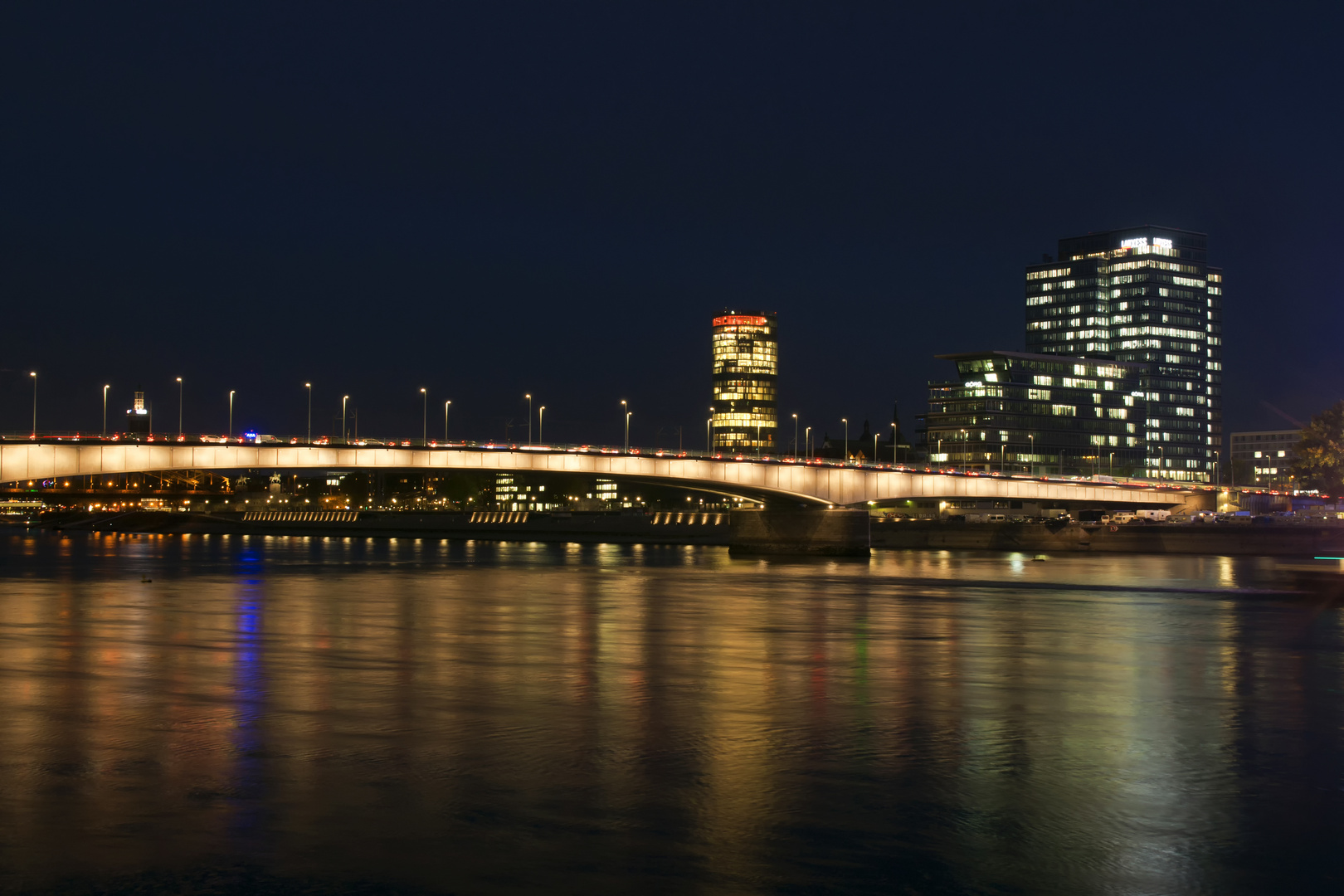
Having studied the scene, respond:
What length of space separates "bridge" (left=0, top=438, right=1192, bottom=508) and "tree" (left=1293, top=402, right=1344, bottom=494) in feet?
131

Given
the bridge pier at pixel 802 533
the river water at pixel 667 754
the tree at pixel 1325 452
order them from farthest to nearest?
the tree at pixel 1325 452
the bridge pier at pixel 802 533
the river water at pixel 667 754

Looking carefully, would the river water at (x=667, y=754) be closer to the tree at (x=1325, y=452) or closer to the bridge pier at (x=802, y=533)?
the bridge pier at (x=802, y=533)

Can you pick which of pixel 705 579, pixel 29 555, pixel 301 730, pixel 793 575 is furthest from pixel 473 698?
pixel 29 555

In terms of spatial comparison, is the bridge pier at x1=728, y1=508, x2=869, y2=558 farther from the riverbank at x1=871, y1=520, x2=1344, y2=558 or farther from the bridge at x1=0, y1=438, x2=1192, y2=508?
the riverbank at x1=871, y1=520, x2=1344, y2=558

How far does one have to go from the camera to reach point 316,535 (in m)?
178

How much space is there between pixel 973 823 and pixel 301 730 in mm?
10634

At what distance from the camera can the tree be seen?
139 m

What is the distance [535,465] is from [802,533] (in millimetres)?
24358

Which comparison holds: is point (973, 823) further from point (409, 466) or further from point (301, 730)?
point (409, 466)

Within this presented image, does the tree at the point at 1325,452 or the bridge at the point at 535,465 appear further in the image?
the tree at the point at 1325,452

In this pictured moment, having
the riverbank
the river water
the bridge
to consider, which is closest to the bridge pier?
the bridge

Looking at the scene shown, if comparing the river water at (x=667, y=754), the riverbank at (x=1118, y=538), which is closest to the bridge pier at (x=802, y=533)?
the riverbank at (x=1118, y=538)

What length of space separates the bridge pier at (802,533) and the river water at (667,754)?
195 ft

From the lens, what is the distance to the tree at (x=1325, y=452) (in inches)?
5458
